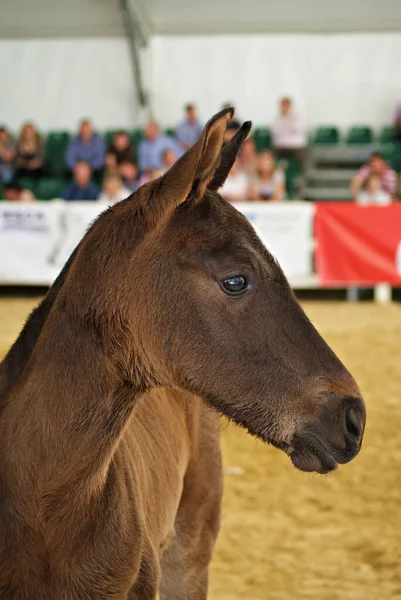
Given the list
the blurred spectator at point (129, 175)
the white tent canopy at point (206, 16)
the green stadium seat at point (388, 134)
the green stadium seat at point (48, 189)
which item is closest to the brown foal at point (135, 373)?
the blurred spectator at point (129, 175)

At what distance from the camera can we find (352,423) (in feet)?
7.39

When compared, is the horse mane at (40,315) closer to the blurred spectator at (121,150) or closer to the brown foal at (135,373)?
the brown foal at (135,373)

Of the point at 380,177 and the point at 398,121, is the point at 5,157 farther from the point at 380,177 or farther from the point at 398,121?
the point at 398,121

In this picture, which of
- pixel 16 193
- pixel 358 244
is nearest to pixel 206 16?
pixel 16 193

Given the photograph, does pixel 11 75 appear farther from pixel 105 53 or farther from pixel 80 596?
pixel 80 596

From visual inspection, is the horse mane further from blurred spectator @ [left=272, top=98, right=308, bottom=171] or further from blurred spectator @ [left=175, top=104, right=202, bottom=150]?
blurred spectator @ [left=272, top=98, right=308, bottom=171]

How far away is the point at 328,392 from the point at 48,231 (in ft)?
37.8

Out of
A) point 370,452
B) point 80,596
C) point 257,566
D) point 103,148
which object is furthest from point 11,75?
point 80,596

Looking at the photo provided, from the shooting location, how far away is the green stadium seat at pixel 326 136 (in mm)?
17219

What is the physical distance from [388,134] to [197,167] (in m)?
15.6

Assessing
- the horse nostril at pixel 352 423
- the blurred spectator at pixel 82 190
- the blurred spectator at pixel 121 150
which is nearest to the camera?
the horse nostril at pixel 352 423

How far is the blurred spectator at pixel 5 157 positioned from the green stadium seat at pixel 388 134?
7479mm

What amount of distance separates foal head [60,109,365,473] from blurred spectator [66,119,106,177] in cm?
1415

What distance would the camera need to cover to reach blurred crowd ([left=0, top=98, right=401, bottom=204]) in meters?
14.1
